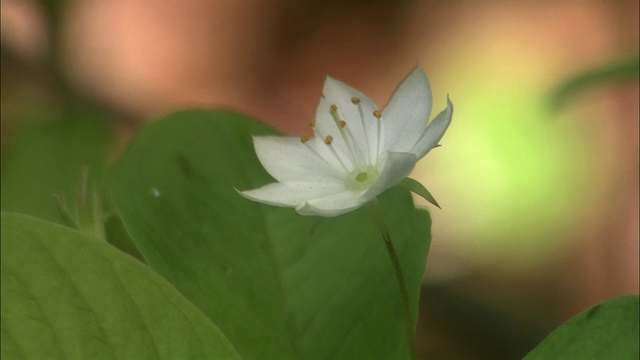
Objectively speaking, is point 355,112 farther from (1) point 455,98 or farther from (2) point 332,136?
(1) point 455,98

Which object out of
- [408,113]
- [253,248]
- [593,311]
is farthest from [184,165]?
[593,311]

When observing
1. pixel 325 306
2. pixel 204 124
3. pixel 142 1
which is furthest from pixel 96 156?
pixel 142 1

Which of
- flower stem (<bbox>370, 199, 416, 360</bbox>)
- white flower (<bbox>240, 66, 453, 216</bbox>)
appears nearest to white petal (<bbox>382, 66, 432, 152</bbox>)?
white flower (<bbox>240, 66, 453, 216</bbox>)

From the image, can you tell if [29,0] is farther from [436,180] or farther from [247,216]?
[247,216]

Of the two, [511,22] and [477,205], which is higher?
[511,22]

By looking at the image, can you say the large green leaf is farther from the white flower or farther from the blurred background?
the blurred background
